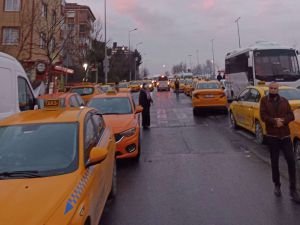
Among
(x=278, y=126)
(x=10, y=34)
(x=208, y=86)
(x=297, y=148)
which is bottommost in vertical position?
(x=297, y=148)

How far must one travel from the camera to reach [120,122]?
9.17 meters

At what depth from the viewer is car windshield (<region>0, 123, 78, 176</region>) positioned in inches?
165

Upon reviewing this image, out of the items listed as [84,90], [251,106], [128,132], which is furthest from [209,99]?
[128,132]

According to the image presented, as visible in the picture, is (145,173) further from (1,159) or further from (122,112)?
(1,159)

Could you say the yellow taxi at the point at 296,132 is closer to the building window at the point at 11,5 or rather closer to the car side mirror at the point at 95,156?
the car side mirror at the point at 95,156

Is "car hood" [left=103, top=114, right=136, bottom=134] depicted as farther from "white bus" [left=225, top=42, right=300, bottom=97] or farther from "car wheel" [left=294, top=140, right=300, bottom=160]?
"white bus" [left=225, top=42, right=300, bottom=97]

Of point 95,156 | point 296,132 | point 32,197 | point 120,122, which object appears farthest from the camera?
point 120,122

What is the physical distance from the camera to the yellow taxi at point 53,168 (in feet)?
10.9

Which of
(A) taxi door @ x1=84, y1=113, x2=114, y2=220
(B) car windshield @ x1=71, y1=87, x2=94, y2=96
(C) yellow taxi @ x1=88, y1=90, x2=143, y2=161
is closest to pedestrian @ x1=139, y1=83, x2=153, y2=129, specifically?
(C) yellow taxi @ x1=88, y1=90, x2=143, y2=161

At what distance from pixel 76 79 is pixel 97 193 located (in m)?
43.5

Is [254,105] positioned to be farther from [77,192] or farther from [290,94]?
[77,192]

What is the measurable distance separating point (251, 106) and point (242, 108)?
1.03 metres

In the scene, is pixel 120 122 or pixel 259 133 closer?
pixel 120 122

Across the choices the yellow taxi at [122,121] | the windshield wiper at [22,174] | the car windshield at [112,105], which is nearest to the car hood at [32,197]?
the windshield wiper at [22,174]
